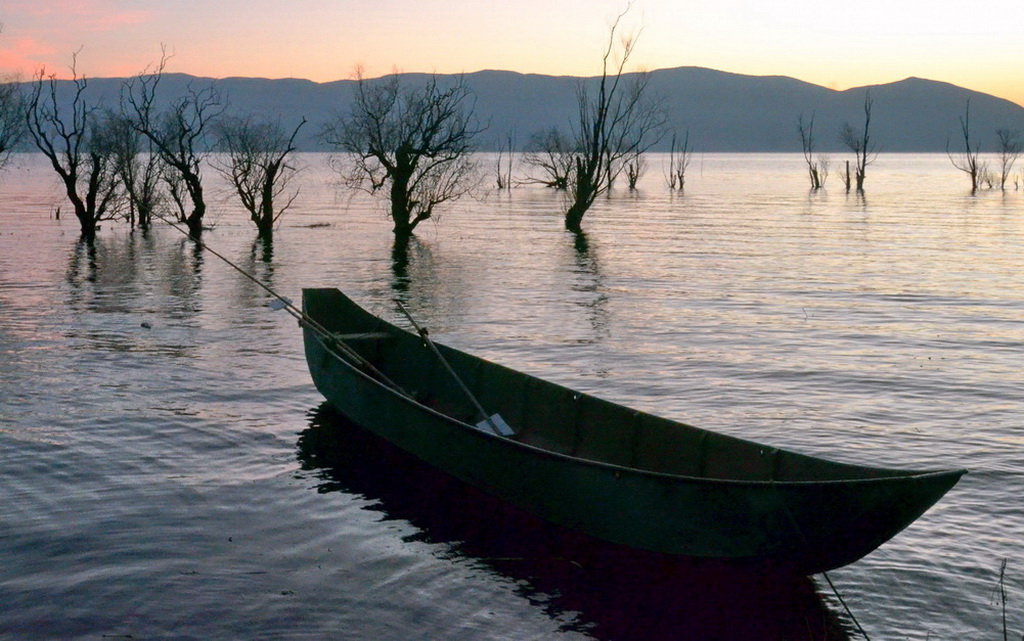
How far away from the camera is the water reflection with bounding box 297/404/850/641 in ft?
25.3

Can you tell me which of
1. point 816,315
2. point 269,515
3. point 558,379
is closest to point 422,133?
point 816,315

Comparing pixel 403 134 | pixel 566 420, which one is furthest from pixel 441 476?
pixel 403 134

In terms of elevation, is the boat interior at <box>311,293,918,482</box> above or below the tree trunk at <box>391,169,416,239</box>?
below

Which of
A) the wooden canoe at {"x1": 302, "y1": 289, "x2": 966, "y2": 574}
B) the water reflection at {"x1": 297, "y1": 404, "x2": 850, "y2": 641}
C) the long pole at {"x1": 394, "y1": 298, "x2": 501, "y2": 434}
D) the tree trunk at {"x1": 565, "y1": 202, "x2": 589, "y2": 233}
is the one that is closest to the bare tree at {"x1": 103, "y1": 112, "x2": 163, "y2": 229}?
the tree trunk at {"x1": 565, "y1": 202, "x2": 589, "y2": 233}

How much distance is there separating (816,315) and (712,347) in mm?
4603

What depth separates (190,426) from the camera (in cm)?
1269

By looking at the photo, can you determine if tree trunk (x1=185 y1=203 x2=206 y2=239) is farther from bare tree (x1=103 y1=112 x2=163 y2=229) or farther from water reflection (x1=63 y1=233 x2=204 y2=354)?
bare tree (x1=103 y1=112 x2=163 y2=229)

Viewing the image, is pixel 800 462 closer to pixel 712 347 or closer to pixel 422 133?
pixel 712 347

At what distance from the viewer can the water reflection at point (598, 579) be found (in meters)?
7.73

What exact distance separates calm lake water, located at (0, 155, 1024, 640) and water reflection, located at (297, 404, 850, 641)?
0.03 metres

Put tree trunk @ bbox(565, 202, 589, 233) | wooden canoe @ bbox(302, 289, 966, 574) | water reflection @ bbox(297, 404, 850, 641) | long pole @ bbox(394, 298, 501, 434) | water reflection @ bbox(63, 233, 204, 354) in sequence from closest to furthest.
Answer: wooden canoe @ bbox(302, 289, 966, 574)
water reflection @ bbox(297, 404, 850, 641)
long pole @ bbox(394, 298, 501, 434)
water reflection @ bbox(63, 233, 204, 354)
tree trunk @ bbox(565, 202, 589, 233)

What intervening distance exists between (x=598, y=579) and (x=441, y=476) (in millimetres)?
3003

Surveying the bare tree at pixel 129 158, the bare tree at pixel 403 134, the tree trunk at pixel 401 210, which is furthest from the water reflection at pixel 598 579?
the bare tree at pixel 129 158

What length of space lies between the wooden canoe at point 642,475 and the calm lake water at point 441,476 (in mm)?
546
